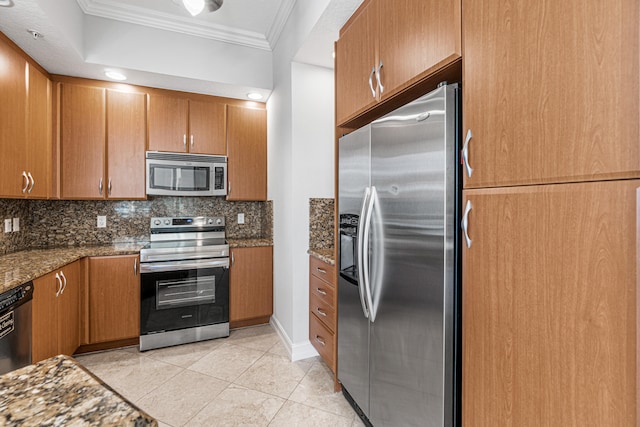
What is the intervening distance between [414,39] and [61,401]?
61.5 inches

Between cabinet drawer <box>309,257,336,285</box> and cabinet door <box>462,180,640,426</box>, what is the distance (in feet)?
3.83

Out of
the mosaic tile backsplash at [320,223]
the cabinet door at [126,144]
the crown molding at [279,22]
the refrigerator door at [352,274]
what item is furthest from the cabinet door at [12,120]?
the refrigerator door at [352,274]

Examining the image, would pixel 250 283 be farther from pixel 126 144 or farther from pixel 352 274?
pixel 126 144

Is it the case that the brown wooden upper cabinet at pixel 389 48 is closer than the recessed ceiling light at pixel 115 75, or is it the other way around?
the brown wooden upper cabinet at pixel 389 48

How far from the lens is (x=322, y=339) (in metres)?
2.35

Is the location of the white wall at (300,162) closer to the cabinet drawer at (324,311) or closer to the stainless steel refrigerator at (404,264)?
the cabinet drawer at (324,311)

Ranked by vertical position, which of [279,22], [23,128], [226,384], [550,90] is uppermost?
[279,22]

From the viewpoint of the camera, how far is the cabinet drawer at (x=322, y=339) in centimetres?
219

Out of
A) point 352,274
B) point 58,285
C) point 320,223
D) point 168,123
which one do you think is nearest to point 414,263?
point 352,274

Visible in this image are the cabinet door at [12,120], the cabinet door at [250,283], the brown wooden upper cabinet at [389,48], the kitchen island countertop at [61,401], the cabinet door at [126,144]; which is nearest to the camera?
the kitchen island countertop at [61,401]

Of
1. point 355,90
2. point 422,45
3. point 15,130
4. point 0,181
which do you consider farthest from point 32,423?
point 15,130

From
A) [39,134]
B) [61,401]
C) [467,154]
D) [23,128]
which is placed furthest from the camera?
[39,134]

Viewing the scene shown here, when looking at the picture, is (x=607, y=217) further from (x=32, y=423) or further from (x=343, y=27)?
(x=343, y=27)

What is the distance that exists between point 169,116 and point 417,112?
2.62m
